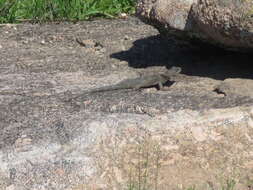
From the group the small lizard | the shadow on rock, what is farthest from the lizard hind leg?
the shadow on rock

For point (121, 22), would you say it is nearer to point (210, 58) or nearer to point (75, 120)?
point (210, 58)

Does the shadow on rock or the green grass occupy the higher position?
the shadow on rock

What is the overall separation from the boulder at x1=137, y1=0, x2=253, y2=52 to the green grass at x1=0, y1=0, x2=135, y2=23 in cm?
233

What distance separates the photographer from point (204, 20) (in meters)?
5.20

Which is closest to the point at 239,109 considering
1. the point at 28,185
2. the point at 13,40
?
the point at 28,185

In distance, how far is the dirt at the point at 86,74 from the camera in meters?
4.79

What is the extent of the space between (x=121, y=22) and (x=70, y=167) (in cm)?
366

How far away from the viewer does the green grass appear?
788cm

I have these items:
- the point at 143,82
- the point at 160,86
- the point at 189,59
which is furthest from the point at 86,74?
the point at 189,59

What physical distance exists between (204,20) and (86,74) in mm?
1158

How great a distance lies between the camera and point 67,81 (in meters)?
5.71

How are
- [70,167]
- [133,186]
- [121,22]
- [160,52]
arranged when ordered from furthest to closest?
[121,22] < [160,52] < [70,167] < [133,186]

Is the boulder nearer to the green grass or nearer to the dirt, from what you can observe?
the dirt

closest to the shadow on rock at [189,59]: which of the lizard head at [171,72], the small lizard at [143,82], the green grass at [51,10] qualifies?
the lizard head at [171,72]
